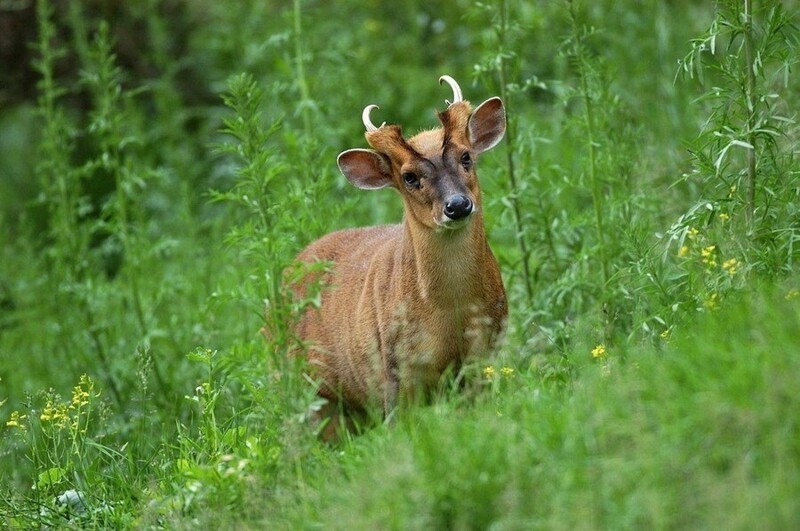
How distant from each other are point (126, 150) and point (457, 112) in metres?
5.82

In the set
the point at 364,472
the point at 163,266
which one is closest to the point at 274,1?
the point at 163,266

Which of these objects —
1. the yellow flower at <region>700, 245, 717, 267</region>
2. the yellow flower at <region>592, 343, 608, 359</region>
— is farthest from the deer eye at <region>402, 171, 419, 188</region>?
the yellow flower at <region>700, 245, 717, 267</region>

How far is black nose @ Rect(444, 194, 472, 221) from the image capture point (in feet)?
18.8

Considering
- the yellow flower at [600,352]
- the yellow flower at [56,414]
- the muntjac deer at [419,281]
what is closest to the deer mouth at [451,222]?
the muntjac deer at [419,281]

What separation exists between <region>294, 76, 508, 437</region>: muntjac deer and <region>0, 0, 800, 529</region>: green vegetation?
270 millimetres

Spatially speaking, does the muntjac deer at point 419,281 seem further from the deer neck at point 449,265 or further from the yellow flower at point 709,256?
the yellow flower at point 709,256

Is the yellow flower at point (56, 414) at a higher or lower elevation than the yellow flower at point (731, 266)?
lower

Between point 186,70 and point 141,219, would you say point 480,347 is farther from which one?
point 186,70

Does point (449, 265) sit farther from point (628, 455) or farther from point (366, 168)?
point (628, 455)

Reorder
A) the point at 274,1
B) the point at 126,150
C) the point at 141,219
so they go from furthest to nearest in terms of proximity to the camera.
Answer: the point at 274,1 < the point at 126,150 < the point at 141,219

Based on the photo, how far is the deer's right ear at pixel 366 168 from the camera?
20.8 ft

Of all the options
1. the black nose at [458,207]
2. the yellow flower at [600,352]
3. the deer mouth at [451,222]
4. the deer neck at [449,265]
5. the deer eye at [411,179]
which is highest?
the deer eye at [411,179]

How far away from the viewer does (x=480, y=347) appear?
577 centimetres

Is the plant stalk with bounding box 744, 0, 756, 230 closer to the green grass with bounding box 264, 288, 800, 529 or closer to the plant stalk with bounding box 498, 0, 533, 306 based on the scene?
the green grass with bounding box 264, 288, 800, 529
